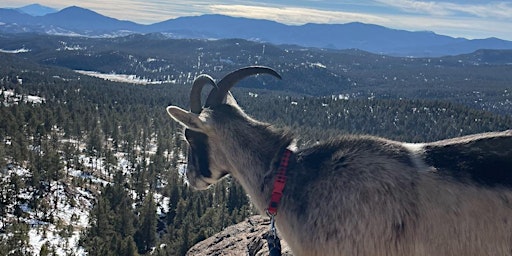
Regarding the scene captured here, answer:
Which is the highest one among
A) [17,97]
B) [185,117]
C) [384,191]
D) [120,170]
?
[185,117]

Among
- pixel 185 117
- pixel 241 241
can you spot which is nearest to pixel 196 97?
pixel 185 117

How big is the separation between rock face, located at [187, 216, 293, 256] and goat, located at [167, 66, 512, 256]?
4.37 m

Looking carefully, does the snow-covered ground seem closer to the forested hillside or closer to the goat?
the forested hillside

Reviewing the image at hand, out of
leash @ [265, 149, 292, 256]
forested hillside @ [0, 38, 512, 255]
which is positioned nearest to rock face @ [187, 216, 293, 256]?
forested hillside @ [0, 38, 512, 255]

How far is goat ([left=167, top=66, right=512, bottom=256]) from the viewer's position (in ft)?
16.5

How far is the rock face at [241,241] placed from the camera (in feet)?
39.4

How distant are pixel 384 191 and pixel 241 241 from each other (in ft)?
30.0

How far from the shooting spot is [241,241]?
13.9 m

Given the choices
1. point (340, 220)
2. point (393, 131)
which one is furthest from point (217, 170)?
point (393, 131)

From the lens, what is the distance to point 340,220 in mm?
5641

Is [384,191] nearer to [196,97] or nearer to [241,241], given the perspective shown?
[196,97]

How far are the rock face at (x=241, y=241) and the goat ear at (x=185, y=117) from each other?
4.69 meters

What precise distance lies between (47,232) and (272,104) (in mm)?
127294

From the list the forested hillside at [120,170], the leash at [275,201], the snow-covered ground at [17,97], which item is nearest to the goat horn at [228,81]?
the forested hillside at [120,170]
